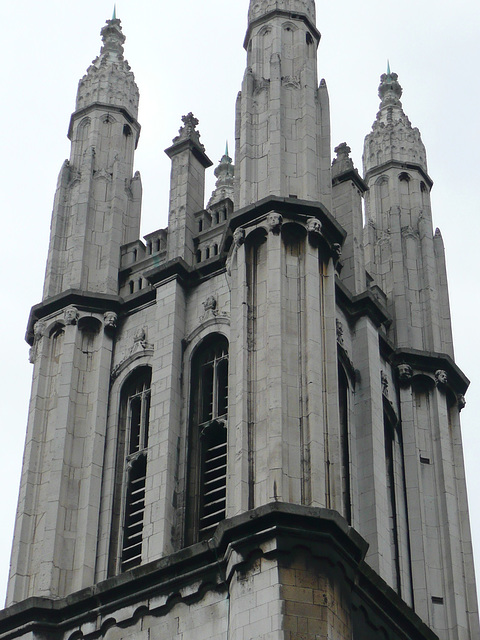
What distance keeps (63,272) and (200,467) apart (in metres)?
7.91

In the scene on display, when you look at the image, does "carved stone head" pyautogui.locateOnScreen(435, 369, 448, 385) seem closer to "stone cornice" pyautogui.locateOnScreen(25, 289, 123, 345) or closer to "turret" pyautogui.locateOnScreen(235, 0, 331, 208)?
"turret" pyautogui.locateOnScreen(235, 0, 331, 208)

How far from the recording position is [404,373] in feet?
146

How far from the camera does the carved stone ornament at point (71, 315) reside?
42438 mm

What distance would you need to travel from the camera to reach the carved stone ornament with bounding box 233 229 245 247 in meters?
39.1

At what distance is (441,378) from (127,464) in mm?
9100

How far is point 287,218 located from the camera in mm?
39156

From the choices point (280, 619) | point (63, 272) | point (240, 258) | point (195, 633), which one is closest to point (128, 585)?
point (195, 633)

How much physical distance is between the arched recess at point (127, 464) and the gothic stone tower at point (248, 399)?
0.05 meters

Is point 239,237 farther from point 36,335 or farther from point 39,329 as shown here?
point 36,335

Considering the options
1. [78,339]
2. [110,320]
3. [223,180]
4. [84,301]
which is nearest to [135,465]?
[78,339]

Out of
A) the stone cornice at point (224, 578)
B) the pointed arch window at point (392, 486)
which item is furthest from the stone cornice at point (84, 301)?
the stone cornice at point (224, 578)

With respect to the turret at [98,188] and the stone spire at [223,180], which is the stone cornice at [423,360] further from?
the stone spire at [223,180]

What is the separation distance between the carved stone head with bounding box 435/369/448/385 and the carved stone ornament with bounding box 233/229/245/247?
807 centimetres

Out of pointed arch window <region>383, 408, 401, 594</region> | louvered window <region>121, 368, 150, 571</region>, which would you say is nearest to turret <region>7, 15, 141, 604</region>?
louvered window <region>121, 368, 150, 571</region>
